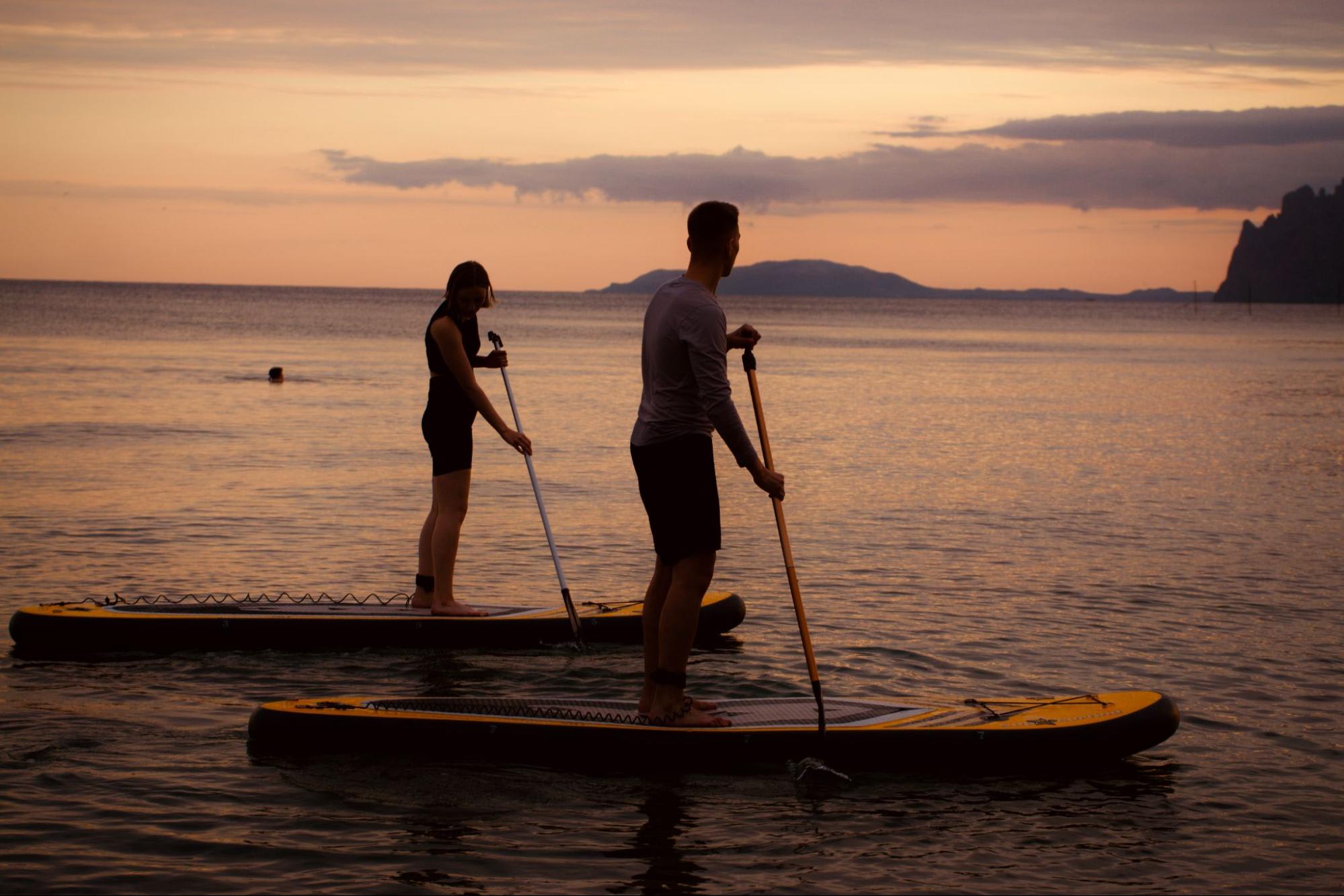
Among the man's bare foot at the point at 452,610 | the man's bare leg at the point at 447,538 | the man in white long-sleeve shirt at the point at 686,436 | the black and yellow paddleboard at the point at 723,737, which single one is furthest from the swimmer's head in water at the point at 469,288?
the black and yellow paddleboard at the point at 723,737

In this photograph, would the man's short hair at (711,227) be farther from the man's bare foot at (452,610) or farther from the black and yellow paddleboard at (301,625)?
the man's bare foot at (452,610)

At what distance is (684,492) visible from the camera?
6.48 meters

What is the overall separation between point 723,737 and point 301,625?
10.9ft

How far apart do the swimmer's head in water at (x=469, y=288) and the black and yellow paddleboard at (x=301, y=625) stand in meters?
1.97

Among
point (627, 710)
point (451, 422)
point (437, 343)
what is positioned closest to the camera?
point (627, 710)

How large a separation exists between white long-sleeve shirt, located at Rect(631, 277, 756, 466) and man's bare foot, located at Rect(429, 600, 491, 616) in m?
2.91

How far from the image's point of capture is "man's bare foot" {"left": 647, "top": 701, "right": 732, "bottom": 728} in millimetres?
6695

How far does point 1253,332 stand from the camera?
102 metres

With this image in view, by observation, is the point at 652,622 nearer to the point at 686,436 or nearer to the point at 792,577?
the point at 792,577

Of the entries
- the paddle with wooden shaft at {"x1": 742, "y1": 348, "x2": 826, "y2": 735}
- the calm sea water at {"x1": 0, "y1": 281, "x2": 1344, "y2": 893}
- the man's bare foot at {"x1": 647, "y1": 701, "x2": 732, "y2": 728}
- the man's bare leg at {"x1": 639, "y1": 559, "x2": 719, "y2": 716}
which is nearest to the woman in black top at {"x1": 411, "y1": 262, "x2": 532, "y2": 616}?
the calm sea water at {"x1": 0, "y1": 281, "x2": 1344, "y2": 893}

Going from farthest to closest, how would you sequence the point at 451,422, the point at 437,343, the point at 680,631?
the point at 451,422 → the point at 437,343 → the point at 680,631

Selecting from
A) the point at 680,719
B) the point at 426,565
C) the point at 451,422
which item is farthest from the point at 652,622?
the point at 426,565

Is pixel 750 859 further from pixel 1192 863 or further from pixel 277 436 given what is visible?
pixel 277 436

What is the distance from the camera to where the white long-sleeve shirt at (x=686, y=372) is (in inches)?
247
